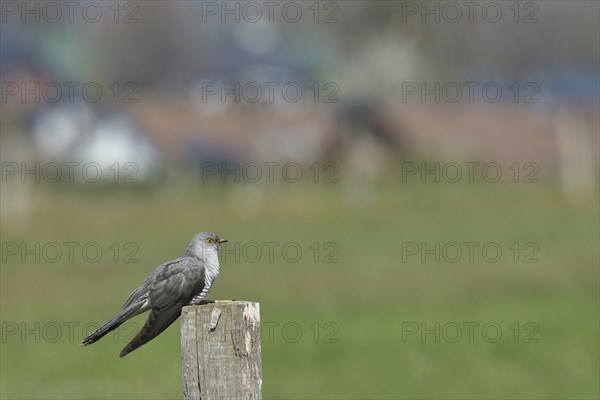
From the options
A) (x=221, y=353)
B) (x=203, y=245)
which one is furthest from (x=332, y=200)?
(x=221, y=353)

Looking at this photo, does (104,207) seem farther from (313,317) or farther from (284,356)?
(284,356)

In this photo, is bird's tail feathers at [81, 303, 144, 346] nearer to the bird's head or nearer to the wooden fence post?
the wooden fence post

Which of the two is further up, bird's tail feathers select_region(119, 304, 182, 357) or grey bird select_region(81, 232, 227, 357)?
grey bird select_region(81, 232, 227, 357)

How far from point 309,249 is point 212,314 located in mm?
29231

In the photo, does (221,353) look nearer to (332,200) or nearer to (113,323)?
(113,323)

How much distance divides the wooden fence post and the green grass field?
33.8ft

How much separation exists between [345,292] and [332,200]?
20.2m

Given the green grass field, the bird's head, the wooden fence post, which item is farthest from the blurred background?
the wooden fence post

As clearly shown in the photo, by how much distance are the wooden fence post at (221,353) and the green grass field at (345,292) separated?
33.8 feet

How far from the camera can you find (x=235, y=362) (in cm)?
619

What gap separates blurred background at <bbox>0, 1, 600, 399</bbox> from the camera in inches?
798

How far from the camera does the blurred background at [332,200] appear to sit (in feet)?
66.5

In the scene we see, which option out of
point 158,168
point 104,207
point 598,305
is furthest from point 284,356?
point 158,168

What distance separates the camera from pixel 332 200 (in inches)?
1922
